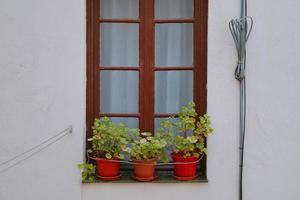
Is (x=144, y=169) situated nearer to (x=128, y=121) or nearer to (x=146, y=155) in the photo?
(x=146, y=155)

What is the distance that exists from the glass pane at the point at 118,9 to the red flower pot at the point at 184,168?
129 cm

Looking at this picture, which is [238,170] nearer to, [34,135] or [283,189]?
[283,189]

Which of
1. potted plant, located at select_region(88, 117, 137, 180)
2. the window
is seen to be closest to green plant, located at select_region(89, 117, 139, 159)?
potted plant, located at select_region(88, 117, 137, 180)

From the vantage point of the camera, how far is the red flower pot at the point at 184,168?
3.66m

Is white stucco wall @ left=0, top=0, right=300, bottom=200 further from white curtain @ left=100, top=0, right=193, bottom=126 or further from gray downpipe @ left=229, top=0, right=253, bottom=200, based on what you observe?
white curtain @ left=100, top=0, right=193, bottom=126

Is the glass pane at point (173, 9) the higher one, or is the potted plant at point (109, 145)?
the glass pane at point (173, 9)

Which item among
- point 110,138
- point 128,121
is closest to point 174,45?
point 128,121

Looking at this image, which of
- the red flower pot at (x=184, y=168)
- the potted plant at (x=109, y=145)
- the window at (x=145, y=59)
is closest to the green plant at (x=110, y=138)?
the potted plant at (x=109, y=145)

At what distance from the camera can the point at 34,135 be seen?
3736 mm

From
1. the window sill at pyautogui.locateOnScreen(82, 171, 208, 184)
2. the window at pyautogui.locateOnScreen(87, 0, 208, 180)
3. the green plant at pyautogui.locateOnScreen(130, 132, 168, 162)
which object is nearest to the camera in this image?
the green plant at pyautogui.locateOnScreen(130, 132, 168, 162)

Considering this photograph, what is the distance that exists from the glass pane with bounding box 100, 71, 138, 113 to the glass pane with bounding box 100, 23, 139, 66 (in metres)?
0.11

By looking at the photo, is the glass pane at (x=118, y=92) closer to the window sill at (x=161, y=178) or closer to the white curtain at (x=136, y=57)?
the white curtain at (x=136, y=57)

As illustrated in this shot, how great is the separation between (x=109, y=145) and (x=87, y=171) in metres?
0.28

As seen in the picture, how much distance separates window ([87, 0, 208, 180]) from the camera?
12.8ft
